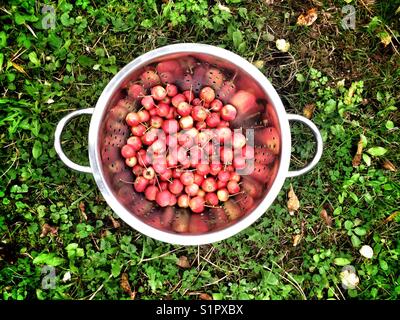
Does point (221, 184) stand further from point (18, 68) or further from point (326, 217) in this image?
point (18, 68)

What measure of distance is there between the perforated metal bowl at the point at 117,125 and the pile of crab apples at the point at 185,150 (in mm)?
177

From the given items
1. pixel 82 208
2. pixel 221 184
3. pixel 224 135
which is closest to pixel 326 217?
pixel 221 184

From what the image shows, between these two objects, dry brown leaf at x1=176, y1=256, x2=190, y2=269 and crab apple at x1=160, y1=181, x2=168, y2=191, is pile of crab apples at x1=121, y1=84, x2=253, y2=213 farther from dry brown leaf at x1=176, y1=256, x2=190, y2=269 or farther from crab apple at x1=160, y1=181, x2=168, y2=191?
dry brown leaf at x1=176, y1=256, x2=190, y2=269

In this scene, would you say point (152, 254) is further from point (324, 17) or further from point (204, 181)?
point (324, 17)

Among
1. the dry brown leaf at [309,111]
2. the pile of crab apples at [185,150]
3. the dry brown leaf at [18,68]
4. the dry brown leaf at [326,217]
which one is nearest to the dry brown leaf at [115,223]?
the pile of crab apples at [185,150]

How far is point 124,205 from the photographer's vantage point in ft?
9.06

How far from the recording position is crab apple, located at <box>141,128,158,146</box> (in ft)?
10.1

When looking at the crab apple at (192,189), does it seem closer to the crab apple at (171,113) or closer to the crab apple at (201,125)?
the crab apple at (201,125)

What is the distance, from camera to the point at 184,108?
10.0 feet

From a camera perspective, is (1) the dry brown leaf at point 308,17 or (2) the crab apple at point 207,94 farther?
(1) the dry brown leaf at point 308,17

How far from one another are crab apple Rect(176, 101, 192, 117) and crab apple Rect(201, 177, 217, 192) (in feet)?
1.58

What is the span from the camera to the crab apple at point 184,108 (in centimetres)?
306

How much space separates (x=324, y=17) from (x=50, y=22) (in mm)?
2148

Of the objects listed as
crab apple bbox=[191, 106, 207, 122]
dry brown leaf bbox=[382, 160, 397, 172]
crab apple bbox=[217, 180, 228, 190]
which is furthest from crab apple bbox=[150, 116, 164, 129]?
dry brown leaf bbox=[382, 160, 397, 172]
